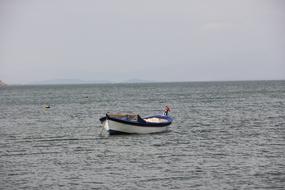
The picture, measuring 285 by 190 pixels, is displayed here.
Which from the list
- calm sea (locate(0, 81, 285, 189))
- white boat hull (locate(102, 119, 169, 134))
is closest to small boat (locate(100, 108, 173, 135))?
white boat hull (locate(102, 119, 169, 134))

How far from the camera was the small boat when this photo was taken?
4675 cm

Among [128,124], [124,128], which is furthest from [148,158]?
[124,128]

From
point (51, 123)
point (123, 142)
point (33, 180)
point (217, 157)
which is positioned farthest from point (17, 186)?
point (51, 123)

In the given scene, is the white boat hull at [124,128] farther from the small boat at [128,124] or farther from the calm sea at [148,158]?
the calm sea at [148,158]

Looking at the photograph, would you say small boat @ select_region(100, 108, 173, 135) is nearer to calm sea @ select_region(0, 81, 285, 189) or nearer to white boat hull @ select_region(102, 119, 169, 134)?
white boat hull @ select_region(102, 119, 169, 134)

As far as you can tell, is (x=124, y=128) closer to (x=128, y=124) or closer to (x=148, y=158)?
(x=128, y=124)

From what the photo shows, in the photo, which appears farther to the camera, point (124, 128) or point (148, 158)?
point (124, 128)

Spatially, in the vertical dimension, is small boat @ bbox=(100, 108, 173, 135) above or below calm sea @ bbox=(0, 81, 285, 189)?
above

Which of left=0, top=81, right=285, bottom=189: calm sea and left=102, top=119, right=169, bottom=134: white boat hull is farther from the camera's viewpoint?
left=102, top=119, right=169, bottom=134: white boat hull

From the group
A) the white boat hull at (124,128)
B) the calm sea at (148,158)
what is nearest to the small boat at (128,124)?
the white boat hull at (124,128)

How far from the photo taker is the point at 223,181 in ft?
86.3

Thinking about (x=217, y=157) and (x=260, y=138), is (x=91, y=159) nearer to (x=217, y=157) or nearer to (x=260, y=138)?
(x=217, y=157)

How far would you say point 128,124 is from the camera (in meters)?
47.2

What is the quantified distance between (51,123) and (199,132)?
21.9 meters
